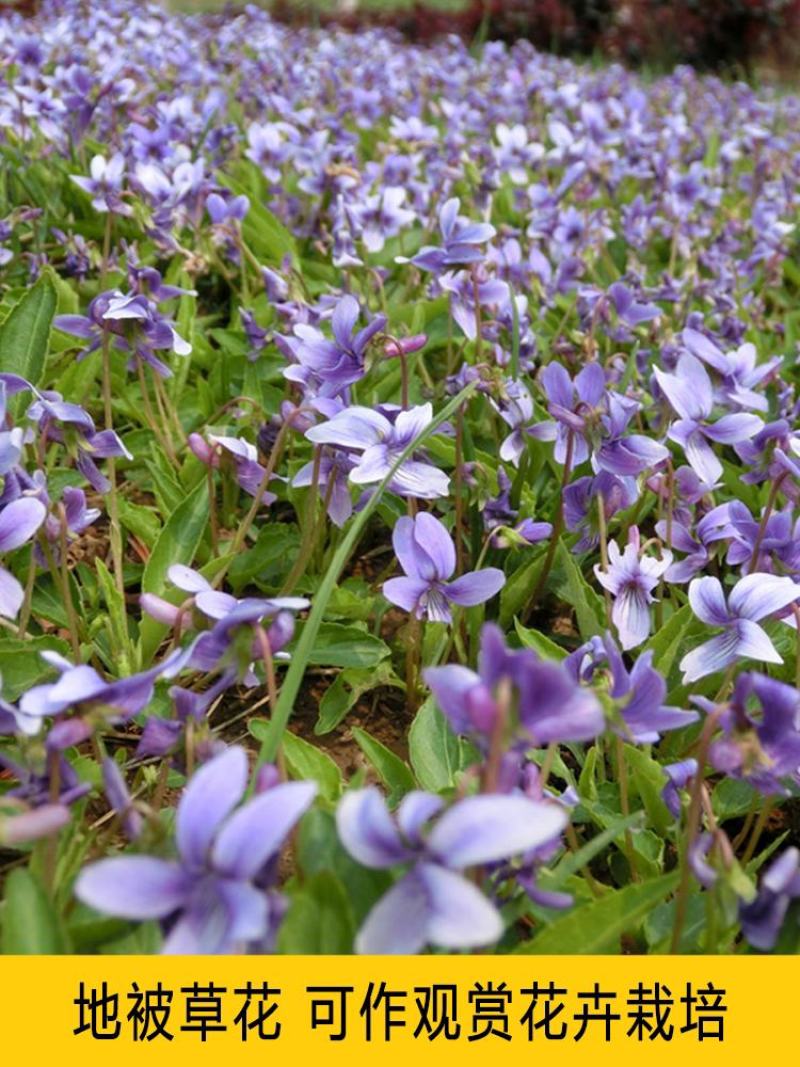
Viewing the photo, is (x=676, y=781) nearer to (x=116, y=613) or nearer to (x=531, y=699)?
(x=531, y=699)

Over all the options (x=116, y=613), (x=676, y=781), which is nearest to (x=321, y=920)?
(x=676, y=781)

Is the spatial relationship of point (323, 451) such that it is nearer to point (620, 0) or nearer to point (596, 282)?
point (596, 282)

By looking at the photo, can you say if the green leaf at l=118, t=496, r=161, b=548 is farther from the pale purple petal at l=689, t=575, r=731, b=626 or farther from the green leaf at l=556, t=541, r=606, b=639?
the pale purple petal at l=689, t=575, r=731, b=626

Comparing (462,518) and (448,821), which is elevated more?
(448,821)

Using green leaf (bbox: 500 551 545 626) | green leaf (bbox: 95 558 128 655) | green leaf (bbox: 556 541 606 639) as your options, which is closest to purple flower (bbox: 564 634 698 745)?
green leaf (bbox: 556 541 606 639)

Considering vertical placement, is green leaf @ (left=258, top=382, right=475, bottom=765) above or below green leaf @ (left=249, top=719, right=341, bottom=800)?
above

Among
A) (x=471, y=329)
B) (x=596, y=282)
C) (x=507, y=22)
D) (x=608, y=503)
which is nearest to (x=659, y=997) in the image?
(x=608, y=503)
